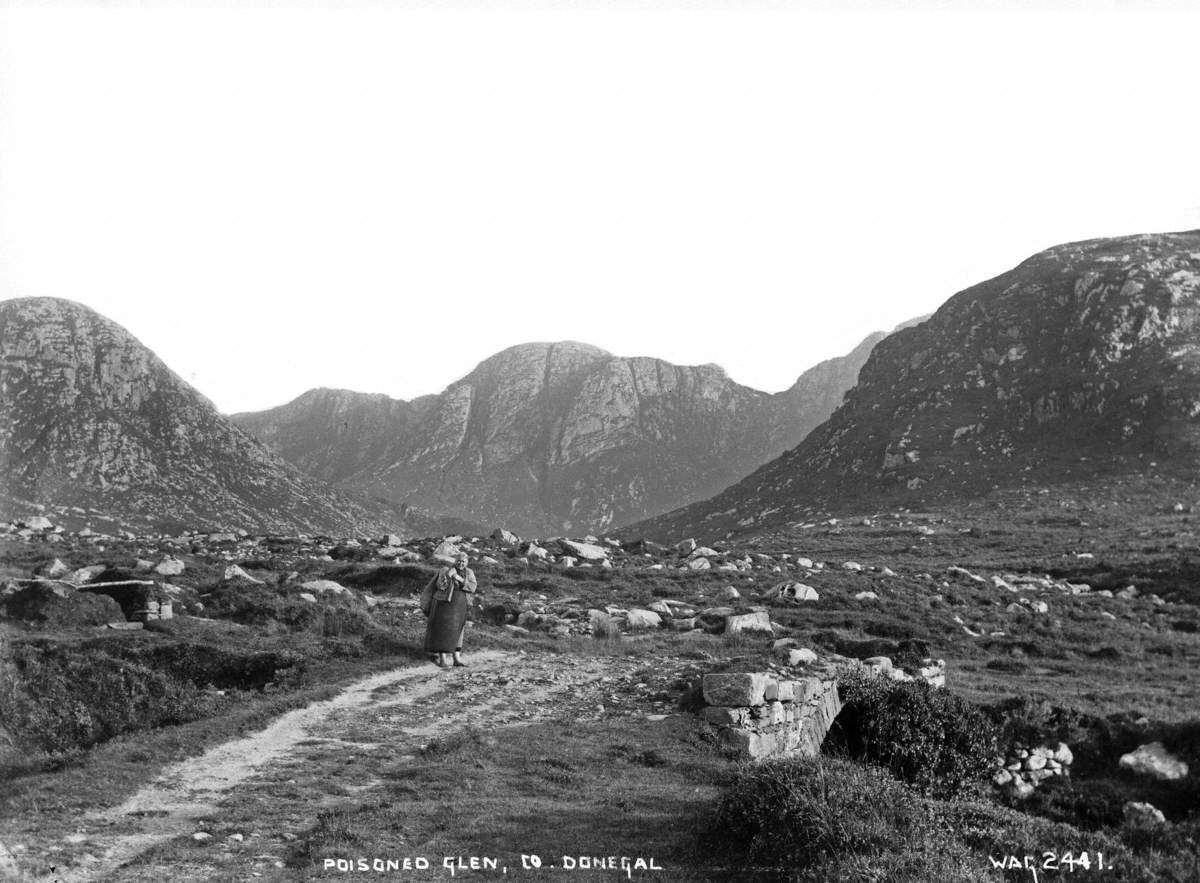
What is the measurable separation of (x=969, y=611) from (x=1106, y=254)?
88.6 metres

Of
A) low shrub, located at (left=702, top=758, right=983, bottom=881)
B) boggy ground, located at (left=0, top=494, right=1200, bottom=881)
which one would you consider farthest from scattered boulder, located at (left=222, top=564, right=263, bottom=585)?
low shrub, located at (left=702, top=758, right=983, bottom=881)

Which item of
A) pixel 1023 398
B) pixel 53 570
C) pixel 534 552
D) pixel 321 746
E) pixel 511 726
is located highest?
pixel 1023 398

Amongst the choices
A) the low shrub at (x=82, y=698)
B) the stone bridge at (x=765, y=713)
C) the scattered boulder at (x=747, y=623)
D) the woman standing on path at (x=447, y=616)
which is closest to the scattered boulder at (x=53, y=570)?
the low shrub at (x=82, y=698)

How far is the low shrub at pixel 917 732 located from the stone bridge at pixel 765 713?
3.27 ft

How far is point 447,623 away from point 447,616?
0.16m

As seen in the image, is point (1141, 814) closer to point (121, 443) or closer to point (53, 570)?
point (53, 570)

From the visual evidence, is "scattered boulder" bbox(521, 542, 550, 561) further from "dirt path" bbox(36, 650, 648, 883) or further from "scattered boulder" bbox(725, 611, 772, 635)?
"dirt path" bbox(36, 650, 648, 883)

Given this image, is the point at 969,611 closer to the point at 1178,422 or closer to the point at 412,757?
the point at 412,757

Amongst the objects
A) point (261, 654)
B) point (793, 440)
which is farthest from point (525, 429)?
point (261, 654)

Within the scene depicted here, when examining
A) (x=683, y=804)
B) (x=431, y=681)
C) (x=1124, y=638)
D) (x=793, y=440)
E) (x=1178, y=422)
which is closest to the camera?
(x=683, y=804)

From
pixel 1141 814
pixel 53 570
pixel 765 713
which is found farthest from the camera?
pixel 53 570

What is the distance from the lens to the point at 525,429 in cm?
19288

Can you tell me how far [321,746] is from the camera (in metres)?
12.7

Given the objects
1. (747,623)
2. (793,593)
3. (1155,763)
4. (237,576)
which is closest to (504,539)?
(793,593)
